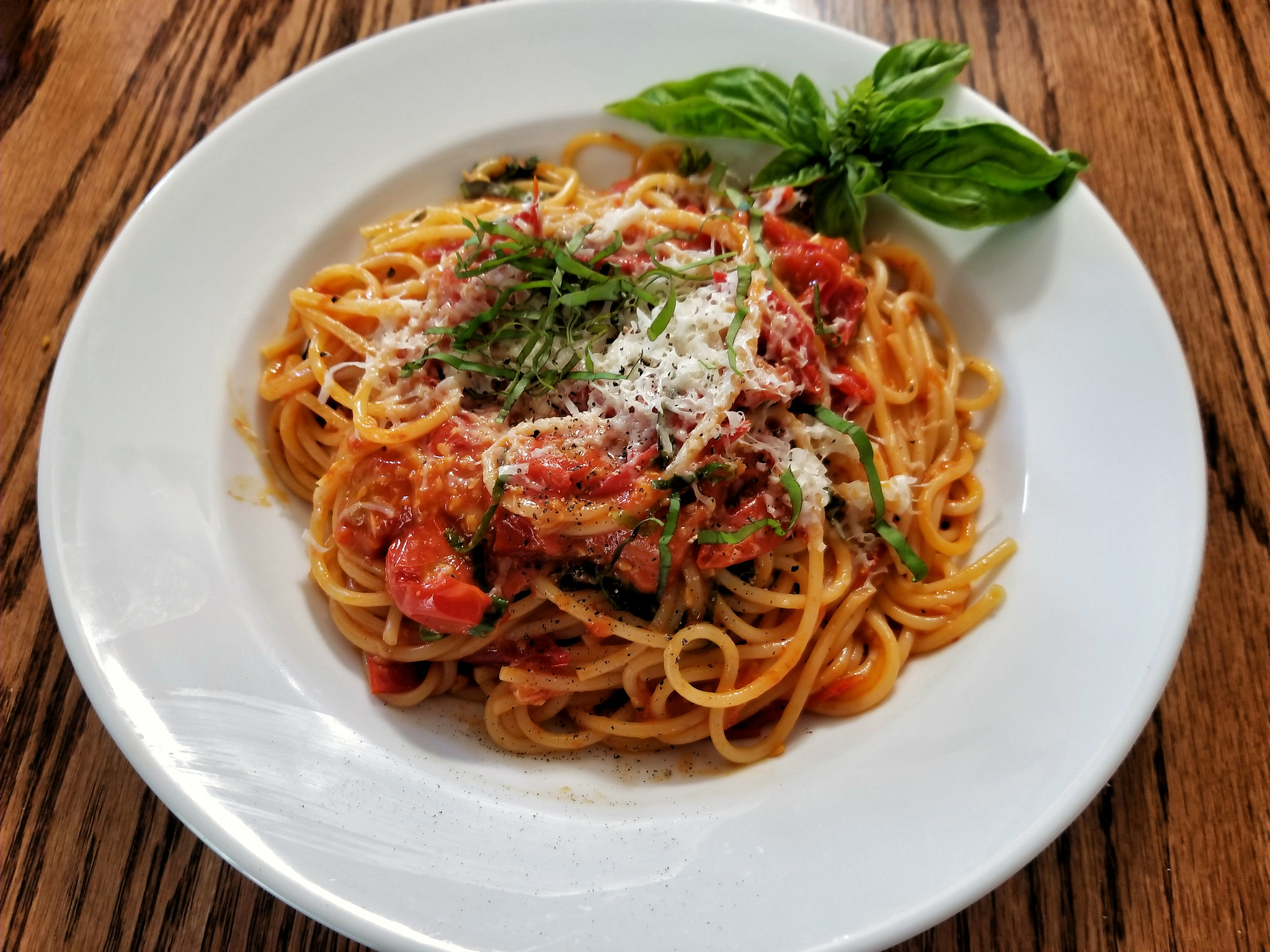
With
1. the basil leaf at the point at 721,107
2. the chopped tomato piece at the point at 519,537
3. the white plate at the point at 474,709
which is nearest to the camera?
the white plate at the point at 474,709

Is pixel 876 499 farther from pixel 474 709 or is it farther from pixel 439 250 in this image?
pixel 439 250

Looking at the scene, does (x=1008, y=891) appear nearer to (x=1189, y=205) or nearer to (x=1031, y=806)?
(x=1031, y=806)

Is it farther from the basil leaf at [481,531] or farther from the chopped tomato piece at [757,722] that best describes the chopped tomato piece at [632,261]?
the chopped tomato piece at [757,722]

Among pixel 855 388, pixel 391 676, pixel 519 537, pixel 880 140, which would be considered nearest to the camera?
pixel 519 537

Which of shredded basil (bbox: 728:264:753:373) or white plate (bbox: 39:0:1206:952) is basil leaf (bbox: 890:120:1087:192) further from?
shredded basil (bbox: 728:264:753:373)

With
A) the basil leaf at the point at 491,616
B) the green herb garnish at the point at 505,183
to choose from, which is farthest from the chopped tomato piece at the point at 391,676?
the green herb garnish at the point at 505,183

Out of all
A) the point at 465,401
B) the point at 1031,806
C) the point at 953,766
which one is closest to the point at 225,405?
the point at 465,401

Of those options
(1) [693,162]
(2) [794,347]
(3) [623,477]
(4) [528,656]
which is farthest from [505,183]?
(4) [528,656]
